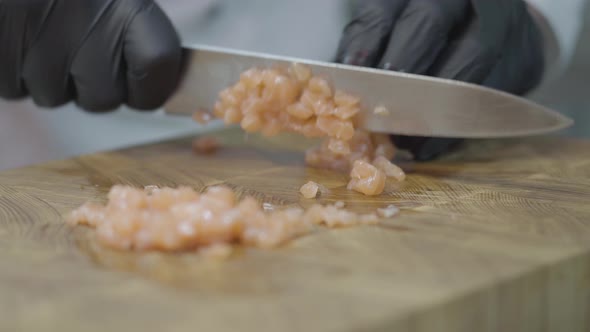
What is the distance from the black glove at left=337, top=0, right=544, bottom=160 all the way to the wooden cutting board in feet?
0.79

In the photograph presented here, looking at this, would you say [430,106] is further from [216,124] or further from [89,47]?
[216,124]

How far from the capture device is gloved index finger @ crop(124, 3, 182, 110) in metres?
1.42

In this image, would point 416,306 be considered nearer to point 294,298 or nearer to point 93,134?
point 294,298

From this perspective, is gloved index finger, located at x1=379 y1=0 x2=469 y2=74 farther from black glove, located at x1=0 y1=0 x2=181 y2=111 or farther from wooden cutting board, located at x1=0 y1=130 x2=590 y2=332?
black glove, located at x1=0 y1=0 x2=181 y2=111

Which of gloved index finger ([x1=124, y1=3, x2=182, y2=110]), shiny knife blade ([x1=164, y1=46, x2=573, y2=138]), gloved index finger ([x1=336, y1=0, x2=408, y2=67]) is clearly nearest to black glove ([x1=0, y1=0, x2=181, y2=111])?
gloved index finger ([x1=124, y1=3, x2=182, y2=110])

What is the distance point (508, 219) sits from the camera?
3.43ft

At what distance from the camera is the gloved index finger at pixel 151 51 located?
1415mm

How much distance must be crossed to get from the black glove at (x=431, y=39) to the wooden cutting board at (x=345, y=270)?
0.79ft

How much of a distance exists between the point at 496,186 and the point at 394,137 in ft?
0.89

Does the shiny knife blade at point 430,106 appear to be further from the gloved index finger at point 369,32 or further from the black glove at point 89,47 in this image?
the black glove at point 89,47

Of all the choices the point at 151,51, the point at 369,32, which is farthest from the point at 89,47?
the point at 369,32

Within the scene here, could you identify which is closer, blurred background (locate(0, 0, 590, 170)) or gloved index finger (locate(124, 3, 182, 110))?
gloved index finger (locate(124, 3, 182, 110))

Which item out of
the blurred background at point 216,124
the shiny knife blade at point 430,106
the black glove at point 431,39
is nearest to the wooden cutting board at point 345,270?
the shiny knife blade at point 430,106

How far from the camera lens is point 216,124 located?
7.15 feet
